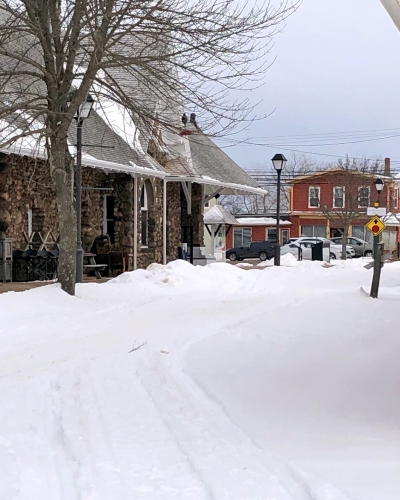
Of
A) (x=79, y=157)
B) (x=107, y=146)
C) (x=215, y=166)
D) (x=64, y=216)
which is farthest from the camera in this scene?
(x=215, y=166)

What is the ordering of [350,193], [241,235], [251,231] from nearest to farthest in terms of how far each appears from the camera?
[350,193] → [251,231] → [241,235]

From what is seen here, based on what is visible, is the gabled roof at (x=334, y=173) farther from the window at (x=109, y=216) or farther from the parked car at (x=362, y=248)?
the window at (x=109, y=216)

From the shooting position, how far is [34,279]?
751 inches

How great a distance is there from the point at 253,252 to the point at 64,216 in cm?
3753

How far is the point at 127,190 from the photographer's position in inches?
939

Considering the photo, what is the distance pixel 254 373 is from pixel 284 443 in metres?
2.83

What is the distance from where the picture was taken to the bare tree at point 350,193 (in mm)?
49094

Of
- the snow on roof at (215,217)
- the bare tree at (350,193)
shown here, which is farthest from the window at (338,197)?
the snow on roof at (215,217)

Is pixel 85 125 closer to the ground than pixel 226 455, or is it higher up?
higher up

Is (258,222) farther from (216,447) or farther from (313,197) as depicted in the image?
(216,447)

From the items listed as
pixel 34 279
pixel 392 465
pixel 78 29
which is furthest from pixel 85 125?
pixel 392 465

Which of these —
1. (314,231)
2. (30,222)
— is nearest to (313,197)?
(314,231)

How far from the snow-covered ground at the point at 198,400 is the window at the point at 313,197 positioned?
147 ft

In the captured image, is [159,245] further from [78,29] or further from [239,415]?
[239,415]
